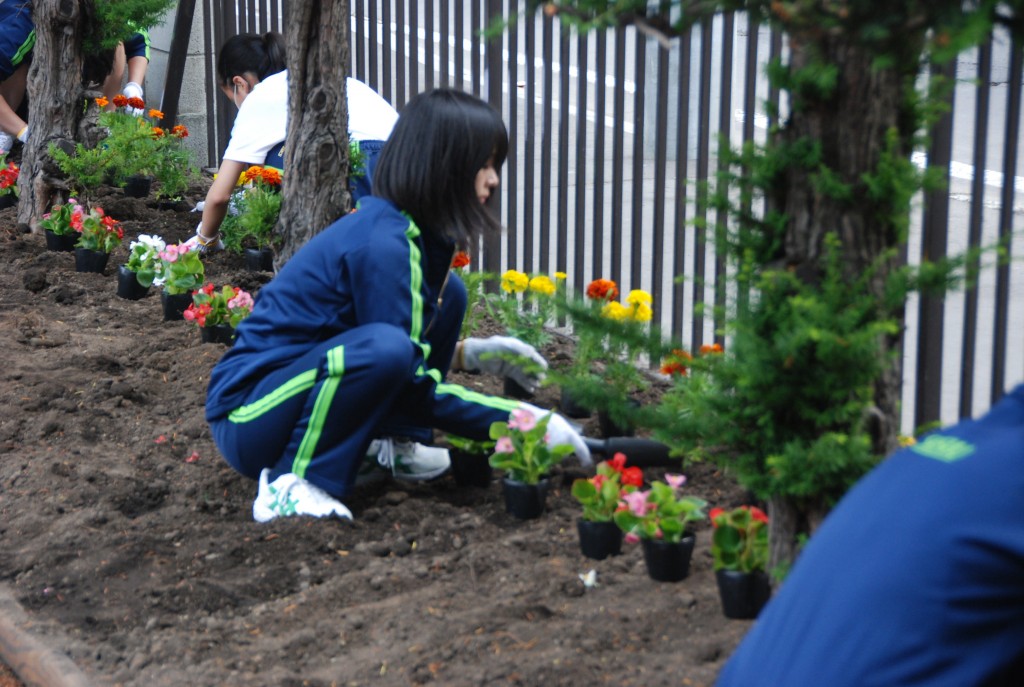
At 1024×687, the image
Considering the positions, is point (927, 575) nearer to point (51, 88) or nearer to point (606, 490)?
point (606, 490)

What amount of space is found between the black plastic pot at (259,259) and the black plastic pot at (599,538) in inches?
133

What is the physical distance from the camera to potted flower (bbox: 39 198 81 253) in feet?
21.8

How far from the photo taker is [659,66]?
16.8ft

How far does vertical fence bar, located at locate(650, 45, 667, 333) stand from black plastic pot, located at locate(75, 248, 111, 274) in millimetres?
2894

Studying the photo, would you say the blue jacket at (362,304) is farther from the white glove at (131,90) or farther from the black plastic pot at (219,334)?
the white glove at (131,90)

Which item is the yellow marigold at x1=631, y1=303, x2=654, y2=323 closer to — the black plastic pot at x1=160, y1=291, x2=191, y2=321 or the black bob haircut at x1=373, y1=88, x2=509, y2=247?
the black bob haircut at x1=373, y1=88, x2=509, y2=247

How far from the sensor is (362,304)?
3.55 m

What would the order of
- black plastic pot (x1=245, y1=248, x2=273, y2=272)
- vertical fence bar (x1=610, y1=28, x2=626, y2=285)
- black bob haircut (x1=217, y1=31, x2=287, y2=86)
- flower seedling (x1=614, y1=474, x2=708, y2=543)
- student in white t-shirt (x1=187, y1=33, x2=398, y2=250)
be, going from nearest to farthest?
flower seedling (x1=614, y1=474, x2=708, y2=543) < vertical fence bar (x1=610, y1=28, x2=626, y2=285) < student in white t-shirt (x1=187, y1=33, x2=398, y2=250) < black plastic pot (x1=245, y1=248, x2=273, y2=272) < black bob haircut (x1=217, y1=31, x2=287, y2=86)

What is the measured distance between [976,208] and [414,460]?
192 cm

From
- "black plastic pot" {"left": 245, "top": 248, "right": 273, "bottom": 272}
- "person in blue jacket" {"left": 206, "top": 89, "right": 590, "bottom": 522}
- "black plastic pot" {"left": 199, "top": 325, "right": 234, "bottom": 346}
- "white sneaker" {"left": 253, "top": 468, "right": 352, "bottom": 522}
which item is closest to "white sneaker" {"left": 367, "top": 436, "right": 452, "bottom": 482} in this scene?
"person in blue jacket" {"left": 206, "top": 89, "right": 590, "bottom": 522}

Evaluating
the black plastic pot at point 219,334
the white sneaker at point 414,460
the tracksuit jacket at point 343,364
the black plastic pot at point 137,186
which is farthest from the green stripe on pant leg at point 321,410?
the black plastic pot at point 137,186

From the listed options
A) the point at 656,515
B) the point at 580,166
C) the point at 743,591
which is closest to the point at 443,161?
the point at 656,515

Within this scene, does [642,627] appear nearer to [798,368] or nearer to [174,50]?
[798,368]

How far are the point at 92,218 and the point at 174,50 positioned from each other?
9.40ft
